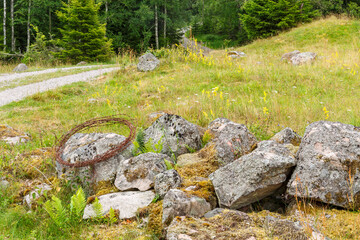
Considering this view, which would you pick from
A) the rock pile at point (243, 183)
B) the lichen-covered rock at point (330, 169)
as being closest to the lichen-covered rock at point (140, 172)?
the rock pile at point (243, 183)

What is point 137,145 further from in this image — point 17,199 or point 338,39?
point 338,39

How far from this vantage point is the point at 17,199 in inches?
138

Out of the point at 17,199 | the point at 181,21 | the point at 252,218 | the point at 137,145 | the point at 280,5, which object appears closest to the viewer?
the point at 252,218

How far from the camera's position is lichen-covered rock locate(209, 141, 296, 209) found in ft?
8.70

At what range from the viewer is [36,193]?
11.5ft

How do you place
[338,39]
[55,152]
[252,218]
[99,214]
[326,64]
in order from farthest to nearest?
[338,39] < [326,64] < [55,152] < [99,214] < [252,218]

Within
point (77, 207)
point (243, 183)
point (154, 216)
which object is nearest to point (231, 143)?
point (243, 183)

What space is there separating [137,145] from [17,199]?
5.15 feet

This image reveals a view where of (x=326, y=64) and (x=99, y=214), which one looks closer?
(x=99, y=214)

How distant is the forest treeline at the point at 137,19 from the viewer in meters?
18.9

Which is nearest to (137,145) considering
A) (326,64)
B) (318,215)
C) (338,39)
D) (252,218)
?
(252,218)

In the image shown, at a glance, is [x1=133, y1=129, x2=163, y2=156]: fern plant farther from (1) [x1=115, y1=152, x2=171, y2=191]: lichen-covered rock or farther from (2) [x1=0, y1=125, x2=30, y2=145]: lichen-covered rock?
(2) [x1=0, y1=125, x2=30, y2=145]: lichen-covered rock

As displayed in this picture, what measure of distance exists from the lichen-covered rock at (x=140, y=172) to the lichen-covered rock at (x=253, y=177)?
73cm

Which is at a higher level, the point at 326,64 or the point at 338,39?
the point at 338,39
